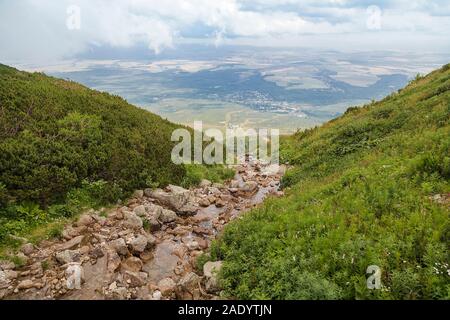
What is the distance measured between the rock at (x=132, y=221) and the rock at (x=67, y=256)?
2385 millimetres

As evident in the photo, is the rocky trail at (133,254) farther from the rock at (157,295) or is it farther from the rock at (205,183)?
the rock at (205,183)

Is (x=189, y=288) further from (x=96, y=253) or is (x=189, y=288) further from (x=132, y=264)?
(x=96, y=253)

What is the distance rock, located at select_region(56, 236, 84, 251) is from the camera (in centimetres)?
1153

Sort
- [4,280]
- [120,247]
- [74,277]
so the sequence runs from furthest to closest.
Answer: [120,247]
[74,277]
[4,280]

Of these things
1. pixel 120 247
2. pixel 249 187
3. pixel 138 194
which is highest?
pixel 138 194

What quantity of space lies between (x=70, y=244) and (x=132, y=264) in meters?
2.20

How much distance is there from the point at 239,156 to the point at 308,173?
→ 932cm

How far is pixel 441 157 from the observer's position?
11.9 meters

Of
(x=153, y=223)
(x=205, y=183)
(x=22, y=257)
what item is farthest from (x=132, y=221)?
(x=205, y=183)

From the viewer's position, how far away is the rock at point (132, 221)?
527 inches

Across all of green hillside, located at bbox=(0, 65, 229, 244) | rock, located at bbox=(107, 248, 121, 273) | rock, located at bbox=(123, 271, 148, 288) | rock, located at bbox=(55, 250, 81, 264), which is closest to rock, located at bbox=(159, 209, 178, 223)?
green hillside, located at bbox=(0, 65, 229, 244)

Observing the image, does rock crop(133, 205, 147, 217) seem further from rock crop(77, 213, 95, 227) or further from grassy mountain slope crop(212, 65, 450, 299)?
grassy mountain slope crop(212, 65, 450, 299)

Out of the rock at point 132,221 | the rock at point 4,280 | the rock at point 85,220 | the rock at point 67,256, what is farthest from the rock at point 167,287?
the rock at point 85,220

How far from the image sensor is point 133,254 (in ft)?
39.3
